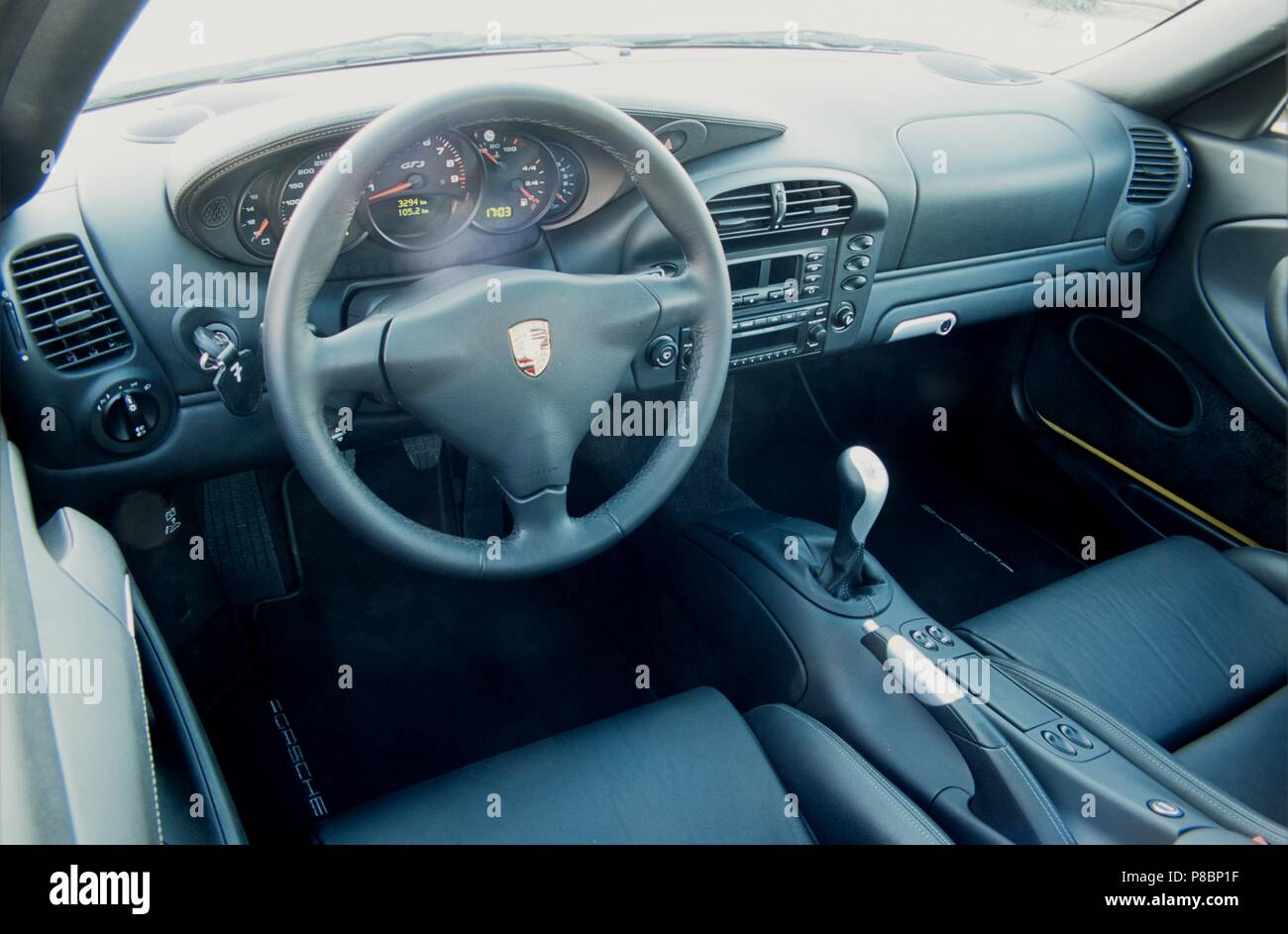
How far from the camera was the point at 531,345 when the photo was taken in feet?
4.36

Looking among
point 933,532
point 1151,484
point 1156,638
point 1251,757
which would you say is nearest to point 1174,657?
point 1156,638

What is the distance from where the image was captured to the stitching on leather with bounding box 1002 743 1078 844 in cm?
127

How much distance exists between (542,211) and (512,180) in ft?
0.25

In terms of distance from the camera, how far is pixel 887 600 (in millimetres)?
1620

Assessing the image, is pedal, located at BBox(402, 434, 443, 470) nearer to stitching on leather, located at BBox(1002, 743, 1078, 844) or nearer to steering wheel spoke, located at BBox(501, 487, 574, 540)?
steering wheel spoke, located at BBox(501, 487, 574, 540)

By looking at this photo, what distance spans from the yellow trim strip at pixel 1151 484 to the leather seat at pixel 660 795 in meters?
1.44

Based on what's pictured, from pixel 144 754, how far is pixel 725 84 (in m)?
1.62

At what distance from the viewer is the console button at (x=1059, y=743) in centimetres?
136

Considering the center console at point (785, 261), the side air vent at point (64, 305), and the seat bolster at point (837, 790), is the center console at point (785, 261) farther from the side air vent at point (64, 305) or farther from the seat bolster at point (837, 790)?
the side air vent at point (64, 305)

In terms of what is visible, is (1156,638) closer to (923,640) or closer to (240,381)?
(923,640)

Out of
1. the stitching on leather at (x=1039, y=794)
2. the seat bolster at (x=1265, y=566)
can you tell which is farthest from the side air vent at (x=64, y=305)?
the seat bolster at (x=1265, y=566)

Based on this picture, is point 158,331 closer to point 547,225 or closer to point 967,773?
point 547,225
